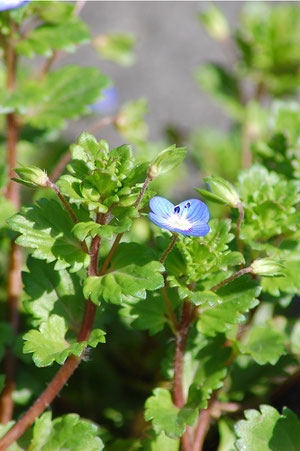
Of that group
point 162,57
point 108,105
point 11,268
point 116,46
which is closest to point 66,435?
point 11,268

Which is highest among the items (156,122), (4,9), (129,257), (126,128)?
(4,9)

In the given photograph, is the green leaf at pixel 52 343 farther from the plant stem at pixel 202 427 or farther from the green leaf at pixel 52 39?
the green leaf at pixel 52 39

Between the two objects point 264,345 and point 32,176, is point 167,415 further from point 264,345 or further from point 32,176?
point 32,176

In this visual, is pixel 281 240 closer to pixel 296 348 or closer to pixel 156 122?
pixel 296 348

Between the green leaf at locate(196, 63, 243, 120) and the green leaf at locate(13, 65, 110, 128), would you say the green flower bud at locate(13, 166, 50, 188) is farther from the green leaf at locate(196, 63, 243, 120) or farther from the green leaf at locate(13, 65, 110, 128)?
the green leaf at locate(196, 63, 243, 120)

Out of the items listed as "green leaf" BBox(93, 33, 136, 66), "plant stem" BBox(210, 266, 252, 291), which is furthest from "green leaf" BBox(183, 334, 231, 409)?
"green leaf" BBox(93, 33, 136, 66)

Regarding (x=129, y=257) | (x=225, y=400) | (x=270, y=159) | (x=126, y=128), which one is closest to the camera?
(x=129, y=257)

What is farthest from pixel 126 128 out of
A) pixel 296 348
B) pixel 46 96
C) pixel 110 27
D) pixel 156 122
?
pixel 110 27
